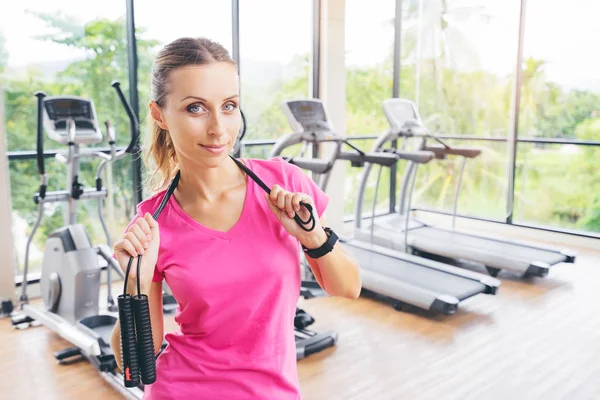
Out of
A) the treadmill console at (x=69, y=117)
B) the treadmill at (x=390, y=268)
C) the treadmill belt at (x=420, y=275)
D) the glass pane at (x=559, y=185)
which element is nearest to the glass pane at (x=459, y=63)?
the glass pane at (x=559, y=185)

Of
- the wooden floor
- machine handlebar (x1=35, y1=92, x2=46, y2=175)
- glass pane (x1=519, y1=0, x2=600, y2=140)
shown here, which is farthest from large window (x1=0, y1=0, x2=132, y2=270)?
glass pane (x1=519, y1=0, x2=600, y2=140)

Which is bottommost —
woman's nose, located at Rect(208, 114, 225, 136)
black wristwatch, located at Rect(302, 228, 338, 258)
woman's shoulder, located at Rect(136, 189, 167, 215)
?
black wristwatch, located at Rect(302, 228, 338, 258)

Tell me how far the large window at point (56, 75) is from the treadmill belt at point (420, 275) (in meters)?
2.10

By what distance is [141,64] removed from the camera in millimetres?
4555

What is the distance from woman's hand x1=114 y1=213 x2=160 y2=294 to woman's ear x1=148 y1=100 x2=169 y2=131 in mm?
241

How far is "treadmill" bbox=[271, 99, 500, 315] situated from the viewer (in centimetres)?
366

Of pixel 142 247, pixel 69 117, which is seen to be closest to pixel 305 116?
pixel 69 117

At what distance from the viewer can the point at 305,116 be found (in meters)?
4.17

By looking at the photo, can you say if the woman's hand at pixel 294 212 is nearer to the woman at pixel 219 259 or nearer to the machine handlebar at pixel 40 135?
the woman at pixel 219 259

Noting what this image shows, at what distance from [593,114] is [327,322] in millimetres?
3759

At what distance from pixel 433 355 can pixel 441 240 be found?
207cm

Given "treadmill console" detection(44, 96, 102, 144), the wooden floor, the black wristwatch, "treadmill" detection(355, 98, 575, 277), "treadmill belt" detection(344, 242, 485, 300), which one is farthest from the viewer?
"treadmill" detection(355, 98, 575, 277)

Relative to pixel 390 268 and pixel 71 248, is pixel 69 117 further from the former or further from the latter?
pixel 390 268

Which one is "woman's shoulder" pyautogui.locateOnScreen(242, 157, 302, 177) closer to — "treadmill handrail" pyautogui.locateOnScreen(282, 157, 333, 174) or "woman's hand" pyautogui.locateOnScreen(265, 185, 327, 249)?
"woman's hand" pyautogui.locateOnScreen(265, 185, 327, 249)
